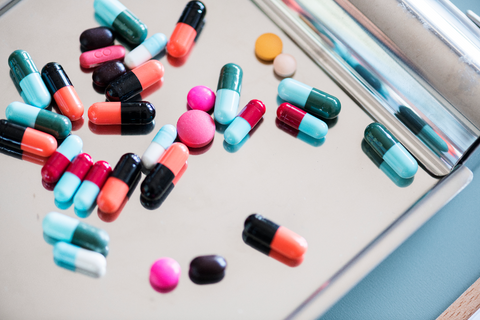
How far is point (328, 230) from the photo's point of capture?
110 cm

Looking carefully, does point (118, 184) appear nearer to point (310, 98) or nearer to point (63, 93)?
point (63, 93)

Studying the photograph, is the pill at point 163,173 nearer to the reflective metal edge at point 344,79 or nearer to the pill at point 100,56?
the pill at point 100,56

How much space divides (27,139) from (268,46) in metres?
0.78

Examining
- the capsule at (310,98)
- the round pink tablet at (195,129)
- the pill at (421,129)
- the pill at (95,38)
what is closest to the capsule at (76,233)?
the round pink tablet at (195,129)

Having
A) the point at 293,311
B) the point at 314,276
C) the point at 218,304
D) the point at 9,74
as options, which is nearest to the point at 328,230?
the point at 314,276

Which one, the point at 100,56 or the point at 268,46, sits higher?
the point at 268,46

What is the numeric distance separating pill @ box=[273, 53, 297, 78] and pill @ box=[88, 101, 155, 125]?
0.42 meters

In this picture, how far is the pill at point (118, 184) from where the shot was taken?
1.05 metres

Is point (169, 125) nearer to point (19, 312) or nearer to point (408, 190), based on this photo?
point (19, 312)

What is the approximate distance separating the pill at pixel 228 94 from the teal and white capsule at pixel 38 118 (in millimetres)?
444

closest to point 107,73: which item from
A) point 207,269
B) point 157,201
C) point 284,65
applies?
point 157,201

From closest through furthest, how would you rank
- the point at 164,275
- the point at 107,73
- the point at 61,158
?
the point at 164,275 < the point at 61,158 < the point at 107,73

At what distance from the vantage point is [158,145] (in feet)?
3.69

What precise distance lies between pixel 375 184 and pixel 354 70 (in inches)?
15.8
